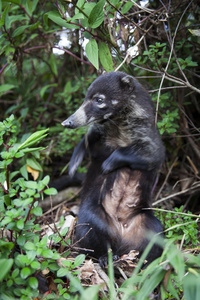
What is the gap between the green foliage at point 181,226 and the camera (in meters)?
3.01

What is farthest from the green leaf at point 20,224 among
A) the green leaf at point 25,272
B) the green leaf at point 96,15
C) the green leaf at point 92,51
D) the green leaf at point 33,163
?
the green leaf at point 96,15

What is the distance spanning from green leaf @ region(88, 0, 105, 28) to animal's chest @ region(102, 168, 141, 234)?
1.37 meters

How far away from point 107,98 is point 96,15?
A: 0.73m

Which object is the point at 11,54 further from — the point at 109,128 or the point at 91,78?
the point at 109,128

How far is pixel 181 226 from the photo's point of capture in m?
3.12

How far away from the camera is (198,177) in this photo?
3.84 m

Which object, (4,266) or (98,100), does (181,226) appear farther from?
(4,266)

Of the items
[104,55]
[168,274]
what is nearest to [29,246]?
[168,274]

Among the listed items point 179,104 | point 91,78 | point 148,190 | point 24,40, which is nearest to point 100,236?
point 148,190

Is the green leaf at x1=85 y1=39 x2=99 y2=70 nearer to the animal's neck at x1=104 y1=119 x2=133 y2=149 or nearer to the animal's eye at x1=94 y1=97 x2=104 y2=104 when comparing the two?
the animal's eye at x1=94 y1=97 x2=104 y2=104

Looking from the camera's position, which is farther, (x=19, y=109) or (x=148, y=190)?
(x=19, y=109)

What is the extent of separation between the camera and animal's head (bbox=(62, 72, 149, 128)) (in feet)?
10.3

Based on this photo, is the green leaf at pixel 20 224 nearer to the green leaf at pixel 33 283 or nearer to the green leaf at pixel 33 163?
the green leaf at pixel 33 283

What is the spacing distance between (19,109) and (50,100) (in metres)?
0.55
